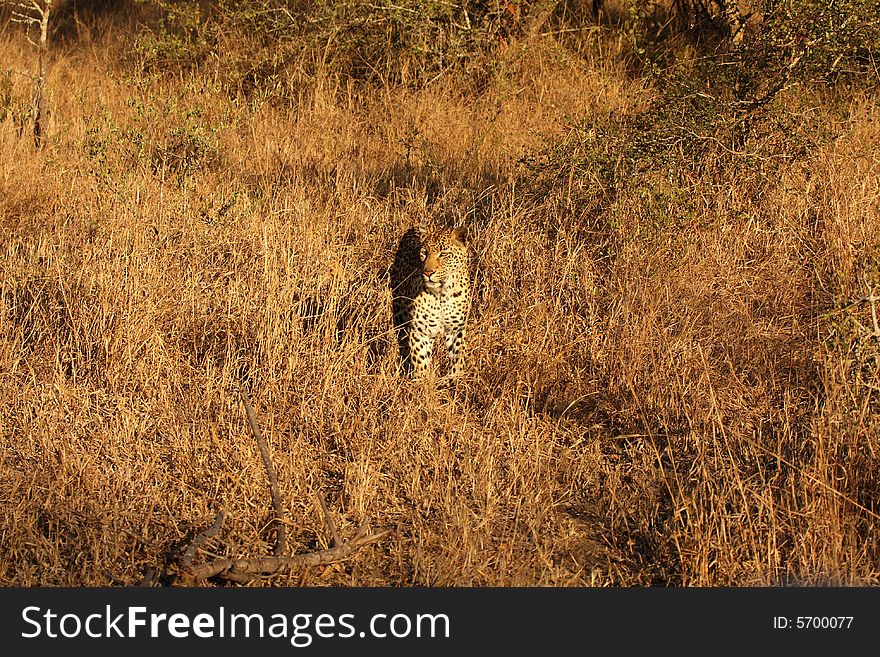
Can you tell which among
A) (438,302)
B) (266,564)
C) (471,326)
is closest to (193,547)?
(266,564)

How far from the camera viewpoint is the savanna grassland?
3.82m

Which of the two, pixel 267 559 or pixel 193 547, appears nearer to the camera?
pixel 193 547

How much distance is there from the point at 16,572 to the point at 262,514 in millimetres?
863

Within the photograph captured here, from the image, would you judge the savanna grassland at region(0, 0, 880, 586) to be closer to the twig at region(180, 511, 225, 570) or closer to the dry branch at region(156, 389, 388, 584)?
the dry branch at region(156, 389, 388, 584)

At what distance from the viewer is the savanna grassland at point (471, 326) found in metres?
3.82

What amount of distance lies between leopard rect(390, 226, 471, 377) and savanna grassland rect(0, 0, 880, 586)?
0.13 meters

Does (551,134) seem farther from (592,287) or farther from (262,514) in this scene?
(262,514)

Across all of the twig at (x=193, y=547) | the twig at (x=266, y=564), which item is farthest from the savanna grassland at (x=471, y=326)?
the twig at (x=193, y=547)

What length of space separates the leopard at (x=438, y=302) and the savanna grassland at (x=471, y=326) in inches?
5.0

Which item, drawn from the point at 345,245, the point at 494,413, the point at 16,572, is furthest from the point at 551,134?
the point at 16,572

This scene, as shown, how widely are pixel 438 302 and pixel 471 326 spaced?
0.28 meters

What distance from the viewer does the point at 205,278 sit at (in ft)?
18.7

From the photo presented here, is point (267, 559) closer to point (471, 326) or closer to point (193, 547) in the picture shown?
point (193, 547)

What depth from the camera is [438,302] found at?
5.46m
